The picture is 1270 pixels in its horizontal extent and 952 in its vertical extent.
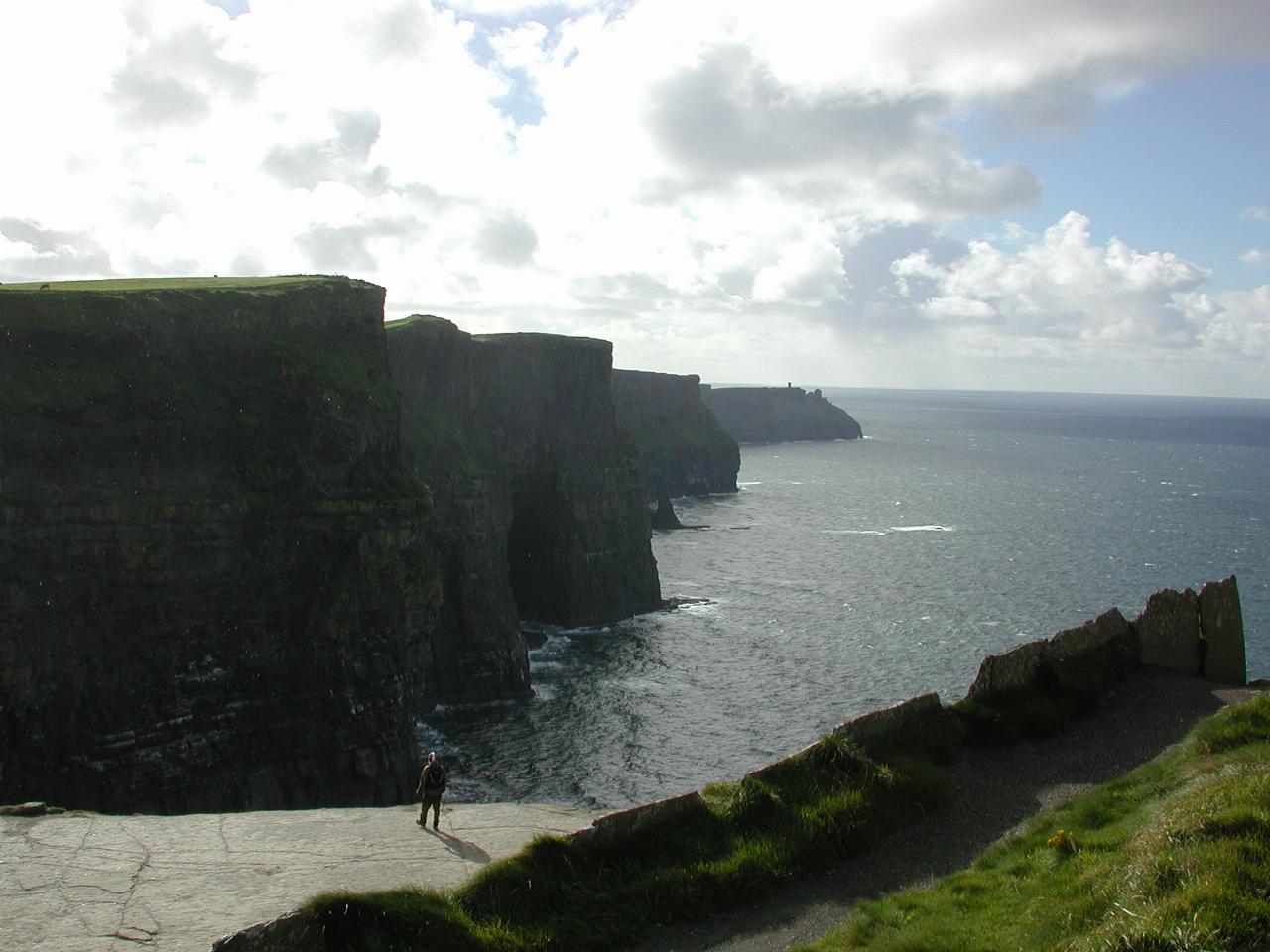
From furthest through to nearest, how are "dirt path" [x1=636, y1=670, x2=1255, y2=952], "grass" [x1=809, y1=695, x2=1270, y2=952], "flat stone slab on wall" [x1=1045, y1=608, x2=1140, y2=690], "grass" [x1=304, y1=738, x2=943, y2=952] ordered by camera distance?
"flat stone slab on wall" [x1=1045, y1=608, x2=1140, y2=690] → "dirt path" [x1=636, y1=670, x2=1255, y2=952] → "grass" [x1=304, y1=738, x2=943, y2=952] → "grass" [x1=809, y1=695, x2=1270, y2=952]

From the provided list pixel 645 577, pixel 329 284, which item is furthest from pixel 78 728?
pixel 645 577

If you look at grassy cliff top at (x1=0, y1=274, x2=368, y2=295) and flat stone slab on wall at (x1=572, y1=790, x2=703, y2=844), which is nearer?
flat stone slab on wall at (x1=572, y1=790, x2=703, y2=844)

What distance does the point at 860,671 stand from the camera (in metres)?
63.2

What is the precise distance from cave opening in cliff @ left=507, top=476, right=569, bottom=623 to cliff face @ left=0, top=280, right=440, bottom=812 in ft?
112

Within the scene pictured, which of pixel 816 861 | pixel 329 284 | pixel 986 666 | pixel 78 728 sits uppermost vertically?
pixel 329 284

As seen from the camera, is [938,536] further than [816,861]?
Yes

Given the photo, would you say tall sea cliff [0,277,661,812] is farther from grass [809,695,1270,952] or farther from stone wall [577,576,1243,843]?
grass [809,695,1270,952]

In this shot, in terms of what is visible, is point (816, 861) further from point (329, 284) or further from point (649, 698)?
point (649, 698)

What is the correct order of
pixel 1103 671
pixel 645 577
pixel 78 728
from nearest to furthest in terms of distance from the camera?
pixel 1103 671 < pixel 78 728 < pixel 645 577

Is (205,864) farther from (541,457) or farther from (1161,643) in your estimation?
(541,457)

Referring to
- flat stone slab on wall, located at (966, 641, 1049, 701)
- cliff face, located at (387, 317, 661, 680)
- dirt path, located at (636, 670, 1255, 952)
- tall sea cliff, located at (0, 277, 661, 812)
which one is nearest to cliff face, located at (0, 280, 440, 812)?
tall sea cliff, located at (0, 277, 661, 812)

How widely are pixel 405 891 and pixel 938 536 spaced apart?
11048cm

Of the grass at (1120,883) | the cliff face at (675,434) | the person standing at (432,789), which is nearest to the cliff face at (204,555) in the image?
the person standing at (432,789)

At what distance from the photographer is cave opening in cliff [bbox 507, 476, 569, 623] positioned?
3132 inches
